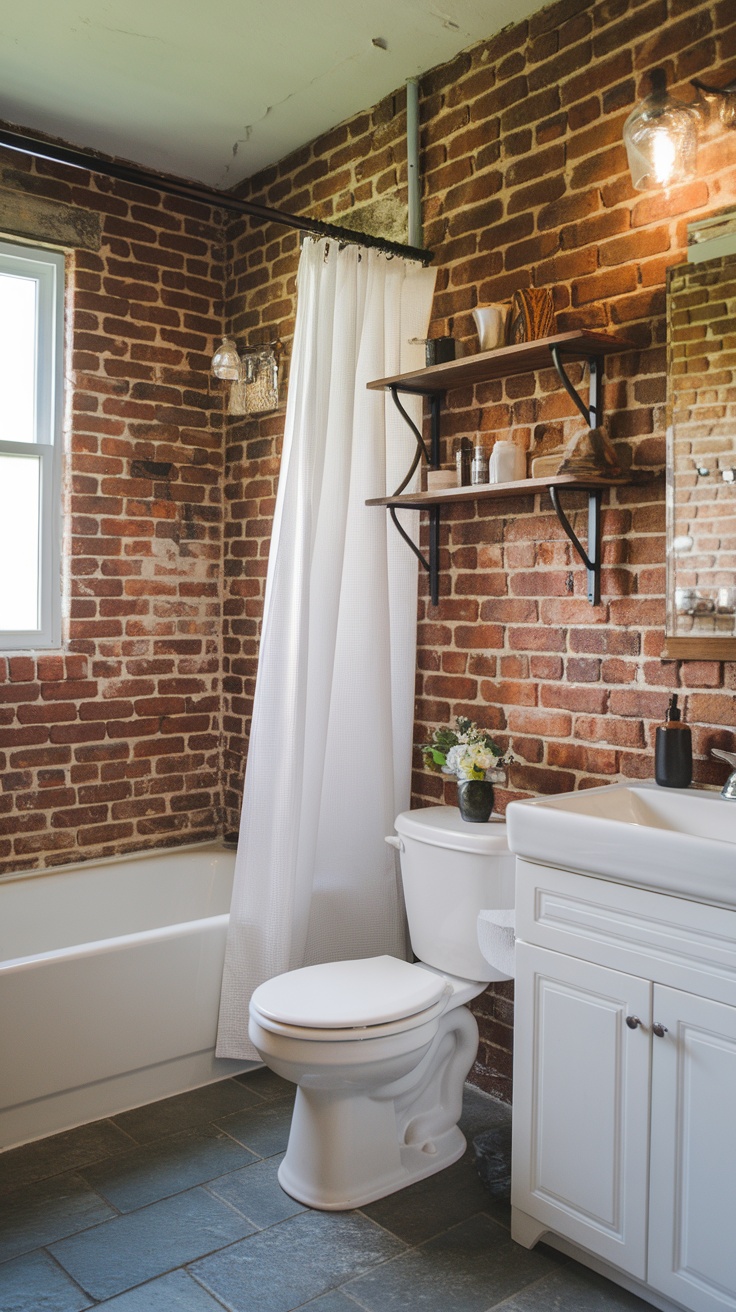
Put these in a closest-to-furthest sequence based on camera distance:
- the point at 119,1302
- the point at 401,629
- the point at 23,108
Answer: the point at 119,1302 → the point at 401,629 → the point at 23,108

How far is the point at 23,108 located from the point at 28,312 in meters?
0.61

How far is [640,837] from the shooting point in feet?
5.71

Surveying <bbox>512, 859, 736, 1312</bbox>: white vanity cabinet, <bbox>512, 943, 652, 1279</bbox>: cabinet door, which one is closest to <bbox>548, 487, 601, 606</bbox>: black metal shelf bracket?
<bbox>512, 859, 736, 1312</bbox>: white vanity cabinet

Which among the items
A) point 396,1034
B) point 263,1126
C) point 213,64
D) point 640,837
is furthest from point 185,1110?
point 213,64

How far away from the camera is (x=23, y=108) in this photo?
3119 mm

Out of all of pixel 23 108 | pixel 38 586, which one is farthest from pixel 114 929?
pixel 23 108

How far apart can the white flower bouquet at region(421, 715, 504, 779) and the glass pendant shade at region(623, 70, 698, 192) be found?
1.34 metres

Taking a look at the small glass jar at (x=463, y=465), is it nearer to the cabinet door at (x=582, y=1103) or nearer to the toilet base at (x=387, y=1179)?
the cabinet door at (x=582, y=1103)

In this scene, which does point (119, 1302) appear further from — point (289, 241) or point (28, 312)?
point (289, 241)

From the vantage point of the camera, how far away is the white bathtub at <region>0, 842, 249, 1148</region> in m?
2.46

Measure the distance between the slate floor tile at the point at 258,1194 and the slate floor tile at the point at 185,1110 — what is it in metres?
0.27

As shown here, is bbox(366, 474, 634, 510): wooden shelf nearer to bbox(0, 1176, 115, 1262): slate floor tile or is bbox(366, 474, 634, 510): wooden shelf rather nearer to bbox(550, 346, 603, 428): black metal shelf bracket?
bbox(550, 346, 603, 428): black metal shelf bracket

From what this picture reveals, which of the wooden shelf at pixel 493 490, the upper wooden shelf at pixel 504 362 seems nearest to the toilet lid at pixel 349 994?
the wooden shelf at pixel 493 490

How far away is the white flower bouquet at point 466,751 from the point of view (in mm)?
2516
